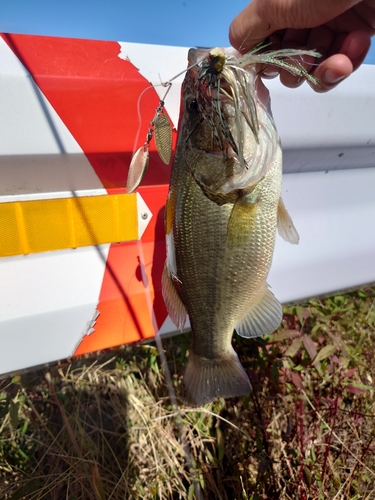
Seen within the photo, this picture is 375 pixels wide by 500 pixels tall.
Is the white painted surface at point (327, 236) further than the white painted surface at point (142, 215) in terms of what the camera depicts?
Yes

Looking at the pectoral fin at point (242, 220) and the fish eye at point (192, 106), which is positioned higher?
the fish eye at point (192, 106)

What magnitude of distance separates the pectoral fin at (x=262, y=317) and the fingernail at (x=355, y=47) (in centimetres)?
81

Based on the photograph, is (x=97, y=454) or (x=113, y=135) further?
(x=97, y=454)

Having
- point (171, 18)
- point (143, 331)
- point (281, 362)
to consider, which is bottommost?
point (281, 362)

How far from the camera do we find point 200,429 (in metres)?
1.98

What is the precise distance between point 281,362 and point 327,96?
1.26 metres

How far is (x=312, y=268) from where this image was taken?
6.50 ft

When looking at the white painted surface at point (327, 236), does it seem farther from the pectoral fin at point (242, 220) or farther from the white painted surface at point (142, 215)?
the pectoral fin at point (242, 220)

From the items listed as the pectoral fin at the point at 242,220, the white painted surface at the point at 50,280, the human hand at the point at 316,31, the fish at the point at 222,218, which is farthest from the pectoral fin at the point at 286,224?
the white painted surface at the point at 50,280

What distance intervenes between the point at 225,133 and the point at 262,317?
64cm

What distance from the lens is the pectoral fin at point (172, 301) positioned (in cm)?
124

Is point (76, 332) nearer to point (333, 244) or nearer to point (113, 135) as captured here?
point (113, 135)

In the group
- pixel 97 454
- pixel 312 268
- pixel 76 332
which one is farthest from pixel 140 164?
pixel 97 454

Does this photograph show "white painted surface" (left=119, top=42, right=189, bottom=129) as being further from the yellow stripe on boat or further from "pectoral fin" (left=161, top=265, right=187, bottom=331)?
"pectoral fin" (left=161, top=265, right=187, bottom=331)
